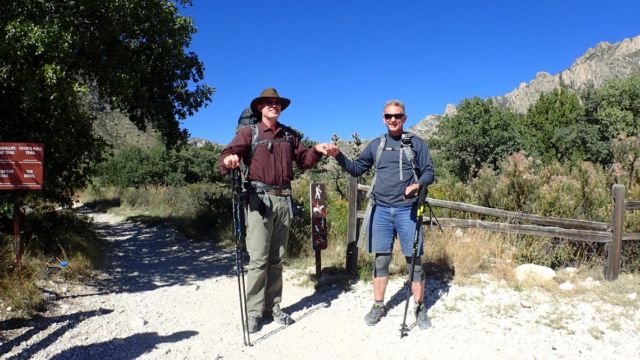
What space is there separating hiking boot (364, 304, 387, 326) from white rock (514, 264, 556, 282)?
2.11 meters

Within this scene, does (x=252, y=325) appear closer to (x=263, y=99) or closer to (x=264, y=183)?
(x=264, y=183)

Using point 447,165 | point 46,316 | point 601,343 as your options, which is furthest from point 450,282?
point 447,165

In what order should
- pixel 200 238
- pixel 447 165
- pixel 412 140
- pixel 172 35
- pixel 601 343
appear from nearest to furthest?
pixel 601 343 < pixel 412 140 < pixel 172 35 < pixel 200 238 < pixel 447 165

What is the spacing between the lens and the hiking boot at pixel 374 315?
4421mm

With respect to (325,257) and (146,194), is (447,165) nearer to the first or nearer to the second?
(146,194)

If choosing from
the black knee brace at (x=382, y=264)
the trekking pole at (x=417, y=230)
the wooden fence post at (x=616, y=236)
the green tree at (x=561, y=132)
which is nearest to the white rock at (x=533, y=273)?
the wooden fence post at (x=616, y=236)

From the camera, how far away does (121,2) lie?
621cm

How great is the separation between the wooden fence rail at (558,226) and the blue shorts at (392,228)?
1480 millimetres

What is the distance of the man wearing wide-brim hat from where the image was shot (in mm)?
4109

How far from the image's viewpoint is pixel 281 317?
4441 millimetres

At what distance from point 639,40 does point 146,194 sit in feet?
672

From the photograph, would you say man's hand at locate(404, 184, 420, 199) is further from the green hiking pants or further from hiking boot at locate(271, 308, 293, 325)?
hiking boot at locate(271, 308, 293, 325)

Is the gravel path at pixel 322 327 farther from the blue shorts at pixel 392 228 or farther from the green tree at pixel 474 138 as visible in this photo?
the green tree at pixel 474 138

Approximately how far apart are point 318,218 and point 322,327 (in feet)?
5.93
